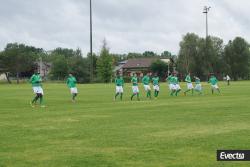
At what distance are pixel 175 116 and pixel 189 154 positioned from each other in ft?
28.0

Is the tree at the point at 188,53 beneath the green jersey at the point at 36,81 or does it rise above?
above

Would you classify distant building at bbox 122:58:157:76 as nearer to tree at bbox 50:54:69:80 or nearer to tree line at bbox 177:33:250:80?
tree line at bbox 177:33:250:80

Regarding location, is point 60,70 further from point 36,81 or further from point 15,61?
point 36,81

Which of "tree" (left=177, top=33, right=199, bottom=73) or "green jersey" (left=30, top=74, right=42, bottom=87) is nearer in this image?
"green jersey" (left=30, top=74, right=42, bottom=87)

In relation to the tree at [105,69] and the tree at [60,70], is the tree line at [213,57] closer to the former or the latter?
the tree at [105,69]

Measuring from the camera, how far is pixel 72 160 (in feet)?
33.2

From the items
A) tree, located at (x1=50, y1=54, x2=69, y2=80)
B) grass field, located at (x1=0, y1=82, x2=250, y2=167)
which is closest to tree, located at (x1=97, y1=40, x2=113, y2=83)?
tree, located at (x1=50, y1=54, x2=69, y2=80)

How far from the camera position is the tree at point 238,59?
5271 inches

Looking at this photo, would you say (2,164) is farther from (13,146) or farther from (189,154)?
(189,154)

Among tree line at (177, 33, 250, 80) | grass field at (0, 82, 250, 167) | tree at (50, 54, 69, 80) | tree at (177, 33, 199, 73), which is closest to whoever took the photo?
grass field at (0, 82, 250, 167)

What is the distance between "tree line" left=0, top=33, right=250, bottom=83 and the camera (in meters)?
107

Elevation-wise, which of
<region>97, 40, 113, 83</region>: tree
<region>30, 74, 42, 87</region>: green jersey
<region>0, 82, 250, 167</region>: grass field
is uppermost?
<region>97, 40, 113, 83</region>: tree

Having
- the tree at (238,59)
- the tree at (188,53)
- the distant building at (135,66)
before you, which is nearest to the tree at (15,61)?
the tree at (188,53)

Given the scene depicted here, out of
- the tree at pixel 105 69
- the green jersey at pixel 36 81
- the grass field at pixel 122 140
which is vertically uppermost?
the tree at pixel 105 69
